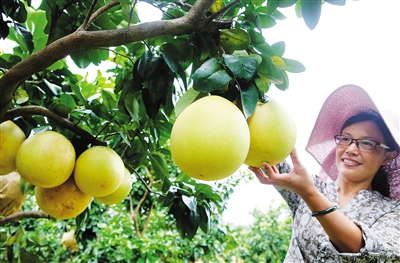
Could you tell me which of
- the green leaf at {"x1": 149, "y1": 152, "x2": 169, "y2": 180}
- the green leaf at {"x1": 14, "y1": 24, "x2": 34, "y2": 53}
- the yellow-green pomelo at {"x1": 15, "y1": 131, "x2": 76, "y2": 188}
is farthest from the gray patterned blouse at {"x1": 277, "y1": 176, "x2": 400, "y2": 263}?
the green leaf at {"x1": 14, "y1": 24, "x2": 34, "y2": 53}

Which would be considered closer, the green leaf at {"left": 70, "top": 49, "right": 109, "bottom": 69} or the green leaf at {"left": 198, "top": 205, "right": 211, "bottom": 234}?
the green leaf at {"left": 70, "top": 49, "right": 109, "bottom": 69}

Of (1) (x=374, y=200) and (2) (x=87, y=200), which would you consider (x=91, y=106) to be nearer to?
(2) (x=87, y=200)

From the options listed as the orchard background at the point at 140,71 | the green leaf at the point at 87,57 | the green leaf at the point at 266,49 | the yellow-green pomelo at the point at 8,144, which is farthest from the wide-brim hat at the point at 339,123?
the yellow-green pomelo at the point at 8,144

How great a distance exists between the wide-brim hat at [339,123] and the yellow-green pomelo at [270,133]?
0.76 metres

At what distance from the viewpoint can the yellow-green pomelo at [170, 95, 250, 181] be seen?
57 centimetres

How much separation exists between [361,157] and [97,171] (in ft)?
3.19

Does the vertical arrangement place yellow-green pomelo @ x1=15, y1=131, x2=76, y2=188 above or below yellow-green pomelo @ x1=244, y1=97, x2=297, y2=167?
below

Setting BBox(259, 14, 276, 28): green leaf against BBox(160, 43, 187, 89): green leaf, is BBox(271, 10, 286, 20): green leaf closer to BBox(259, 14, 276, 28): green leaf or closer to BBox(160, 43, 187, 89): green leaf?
BBox(259, 14, 276, 28): green leaf

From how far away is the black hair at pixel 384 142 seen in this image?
1.28 m

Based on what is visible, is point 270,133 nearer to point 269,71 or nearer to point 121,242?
point 269,71

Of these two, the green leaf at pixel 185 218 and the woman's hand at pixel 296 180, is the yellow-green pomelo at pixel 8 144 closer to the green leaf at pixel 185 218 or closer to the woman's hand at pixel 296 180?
the green leaf at pixel 185 218

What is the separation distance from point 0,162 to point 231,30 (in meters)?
0.76

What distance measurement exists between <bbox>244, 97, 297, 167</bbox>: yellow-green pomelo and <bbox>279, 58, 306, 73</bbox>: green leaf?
141mm

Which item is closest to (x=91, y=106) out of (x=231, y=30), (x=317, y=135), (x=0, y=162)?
(x=0, y=162)
